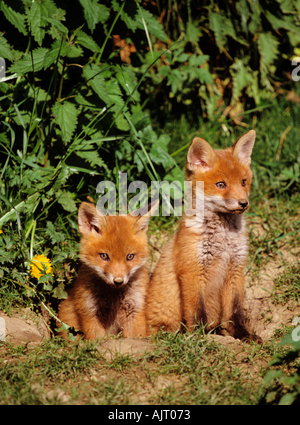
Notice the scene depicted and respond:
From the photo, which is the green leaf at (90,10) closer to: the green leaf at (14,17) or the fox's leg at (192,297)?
the green leaf at (14,17)

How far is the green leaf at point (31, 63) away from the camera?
3.61 metres

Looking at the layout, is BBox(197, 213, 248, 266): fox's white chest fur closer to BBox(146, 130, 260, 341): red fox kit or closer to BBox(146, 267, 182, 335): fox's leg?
BBox(146, 130, 260, 341): red fox kit

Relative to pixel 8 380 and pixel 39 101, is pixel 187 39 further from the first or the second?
pixel 8 380

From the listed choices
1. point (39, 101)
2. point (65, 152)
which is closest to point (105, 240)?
point (65, 152)

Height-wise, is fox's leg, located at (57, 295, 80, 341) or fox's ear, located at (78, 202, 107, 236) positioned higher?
fox's ear, located at (78, 202, 107, 236)

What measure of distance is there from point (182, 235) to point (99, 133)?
5.01ft

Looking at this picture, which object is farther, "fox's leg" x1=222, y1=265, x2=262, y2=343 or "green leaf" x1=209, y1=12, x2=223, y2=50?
"green leaf" x1=209, y1=12, x2=223, y2=50

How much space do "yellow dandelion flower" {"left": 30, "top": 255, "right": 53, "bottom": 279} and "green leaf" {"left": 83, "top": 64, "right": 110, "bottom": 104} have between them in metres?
1.61

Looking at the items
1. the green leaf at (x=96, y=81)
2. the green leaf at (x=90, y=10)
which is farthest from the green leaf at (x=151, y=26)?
the green leaf at (x=96, y=81)

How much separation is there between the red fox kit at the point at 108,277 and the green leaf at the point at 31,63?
4.54ft

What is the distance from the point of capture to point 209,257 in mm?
3627

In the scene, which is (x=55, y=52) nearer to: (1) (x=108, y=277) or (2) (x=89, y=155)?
(2) (x=89, y=155)

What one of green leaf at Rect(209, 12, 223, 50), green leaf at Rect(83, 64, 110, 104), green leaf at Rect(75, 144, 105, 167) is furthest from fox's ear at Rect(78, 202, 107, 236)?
green leaf at Rect(209, 12, 223, 50)

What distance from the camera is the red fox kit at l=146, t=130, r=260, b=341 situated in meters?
3.54
